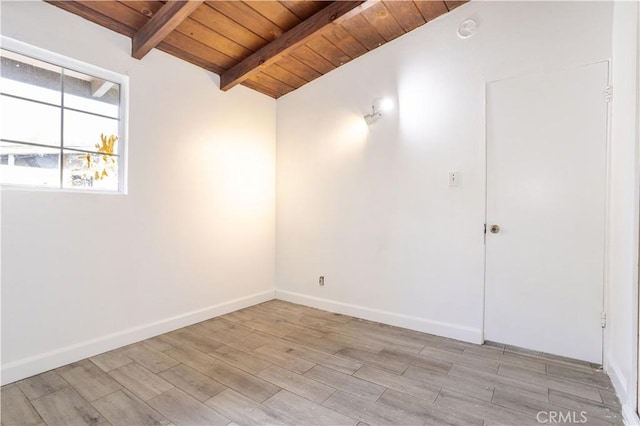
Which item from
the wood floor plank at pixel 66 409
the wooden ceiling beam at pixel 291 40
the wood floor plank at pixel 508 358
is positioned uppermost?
the wooden ceiling beam at pixel 291 40

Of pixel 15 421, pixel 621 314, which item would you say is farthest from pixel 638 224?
pixel 15 421

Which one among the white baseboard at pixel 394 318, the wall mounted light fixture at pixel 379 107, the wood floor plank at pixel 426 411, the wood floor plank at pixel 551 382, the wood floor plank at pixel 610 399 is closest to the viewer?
the wood floor plank at pixel 426 411

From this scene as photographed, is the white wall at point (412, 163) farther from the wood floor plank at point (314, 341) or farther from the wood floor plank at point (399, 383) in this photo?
the wood floor plank at point (399, 383)

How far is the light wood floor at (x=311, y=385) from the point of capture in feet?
5.70

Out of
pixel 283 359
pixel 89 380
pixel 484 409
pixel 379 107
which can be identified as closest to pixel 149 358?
pixel 89 380

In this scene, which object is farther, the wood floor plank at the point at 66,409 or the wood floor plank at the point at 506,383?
the wood floor plank at the point at 506,383

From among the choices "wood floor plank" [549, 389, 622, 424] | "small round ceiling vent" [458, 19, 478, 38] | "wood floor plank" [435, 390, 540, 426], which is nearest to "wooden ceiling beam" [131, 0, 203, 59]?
"small round ceiling vent" [458, 19, 478, 38]

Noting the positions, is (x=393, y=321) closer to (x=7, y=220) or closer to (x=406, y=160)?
(x=406, y=160)

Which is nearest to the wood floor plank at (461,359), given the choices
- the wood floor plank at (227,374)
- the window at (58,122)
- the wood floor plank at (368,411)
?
the wood floor plank at (368,411)

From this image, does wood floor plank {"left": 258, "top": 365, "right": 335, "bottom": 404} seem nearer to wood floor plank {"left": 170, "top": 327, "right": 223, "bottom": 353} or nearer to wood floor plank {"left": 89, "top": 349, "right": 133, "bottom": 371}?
wood floor plank {"left": 170, "top": 327, "right": 223, "bottom": 353}

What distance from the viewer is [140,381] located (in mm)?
2082

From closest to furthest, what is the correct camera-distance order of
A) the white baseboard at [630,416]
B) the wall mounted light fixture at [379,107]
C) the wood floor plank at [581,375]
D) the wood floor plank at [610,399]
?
1. the white baseboard at [630,416]
2. the wood floor plank at [610,399]
3. the wood floor plank at [581,375]
4. the wall mounted light fixture at [379,107]

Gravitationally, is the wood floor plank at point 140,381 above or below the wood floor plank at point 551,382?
below

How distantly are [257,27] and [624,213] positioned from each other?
10.2 feet
